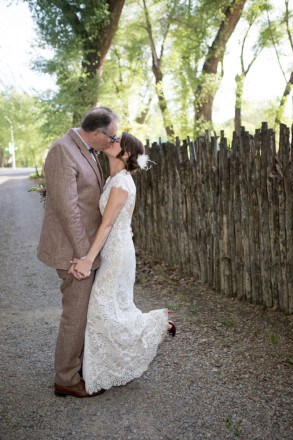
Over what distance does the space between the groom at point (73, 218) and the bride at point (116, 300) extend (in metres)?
0.07

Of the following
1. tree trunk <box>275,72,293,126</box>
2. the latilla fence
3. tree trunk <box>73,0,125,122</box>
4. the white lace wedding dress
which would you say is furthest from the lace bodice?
tree trunk <box>275,72,293,126</box>

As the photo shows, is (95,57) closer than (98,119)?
No

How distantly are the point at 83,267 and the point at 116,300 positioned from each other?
370 mm

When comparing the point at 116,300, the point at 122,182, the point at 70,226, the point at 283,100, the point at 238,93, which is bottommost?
the point at 116,300

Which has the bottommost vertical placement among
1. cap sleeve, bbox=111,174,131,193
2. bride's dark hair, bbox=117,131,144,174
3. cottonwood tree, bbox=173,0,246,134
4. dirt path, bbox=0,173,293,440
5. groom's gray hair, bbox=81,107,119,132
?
dirt path, bbox=0,173,293,440

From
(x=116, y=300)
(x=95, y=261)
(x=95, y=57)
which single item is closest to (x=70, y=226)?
(x=95, y=261)

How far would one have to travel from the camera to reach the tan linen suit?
272 centimetres

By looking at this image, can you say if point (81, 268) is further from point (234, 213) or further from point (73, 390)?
point (234, 213)

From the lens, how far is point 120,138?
2875 mm

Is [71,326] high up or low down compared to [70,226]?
down

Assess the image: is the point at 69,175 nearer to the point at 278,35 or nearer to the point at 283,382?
the point at 283,382

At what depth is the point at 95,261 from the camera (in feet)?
9.56

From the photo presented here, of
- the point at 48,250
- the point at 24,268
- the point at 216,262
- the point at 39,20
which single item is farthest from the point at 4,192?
the point at 48,250

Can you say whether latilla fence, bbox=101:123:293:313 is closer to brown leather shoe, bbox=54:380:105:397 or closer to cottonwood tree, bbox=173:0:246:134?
brown leather shoe, bbox=54:380:105:397
